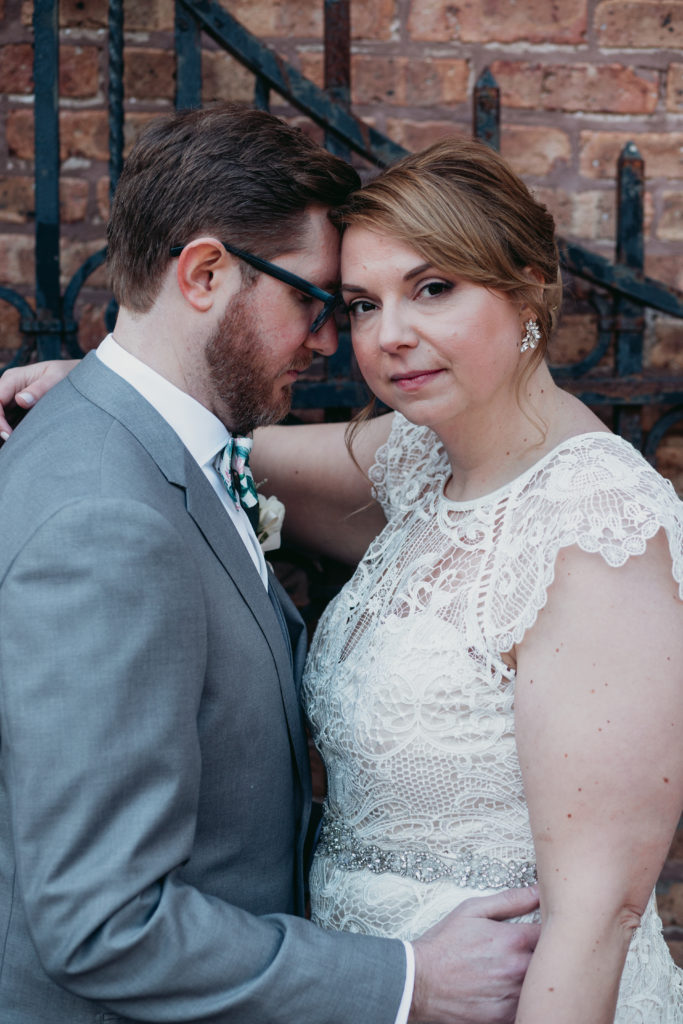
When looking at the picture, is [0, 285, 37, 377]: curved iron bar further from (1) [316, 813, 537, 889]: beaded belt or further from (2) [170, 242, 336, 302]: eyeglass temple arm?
(1) [316, 813, 537, 889]: beaded belt

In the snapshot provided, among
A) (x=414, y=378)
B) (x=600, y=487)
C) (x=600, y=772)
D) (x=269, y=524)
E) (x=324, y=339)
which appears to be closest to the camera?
(x=600, y=772)

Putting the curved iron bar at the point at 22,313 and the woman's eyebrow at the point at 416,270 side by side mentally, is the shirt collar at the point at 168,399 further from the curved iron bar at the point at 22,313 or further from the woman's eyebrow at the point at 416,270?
the curved iron bar at the point at 22,313

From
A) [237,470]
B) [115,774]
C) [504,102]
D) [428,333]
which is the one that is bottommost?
[115,774]

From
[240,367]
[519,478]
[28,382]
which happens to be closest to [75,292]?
[28,382]

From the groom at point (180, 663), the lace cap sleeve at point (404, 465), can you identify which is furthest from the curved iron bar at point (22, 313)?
the lace cap sleeve at point (404, 465)

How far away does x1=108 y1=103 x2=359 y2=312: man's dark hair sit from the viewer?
1734mm

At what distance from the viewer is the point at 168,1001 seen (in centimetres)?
140

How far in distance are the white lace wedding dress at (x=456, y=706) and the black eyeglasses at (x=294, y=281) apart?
0.44 metres

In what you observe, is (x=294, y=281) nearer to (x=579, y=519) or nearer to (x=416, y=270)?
(x=416, y=270)

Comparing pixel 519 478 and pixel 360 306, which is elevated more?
pixel 360 306

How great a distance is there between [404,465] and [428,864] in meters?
0.86

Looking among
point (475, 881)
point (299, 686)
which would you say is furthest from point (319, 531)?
point (475, 881)

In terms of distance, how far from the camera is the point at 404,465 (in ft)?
7.32

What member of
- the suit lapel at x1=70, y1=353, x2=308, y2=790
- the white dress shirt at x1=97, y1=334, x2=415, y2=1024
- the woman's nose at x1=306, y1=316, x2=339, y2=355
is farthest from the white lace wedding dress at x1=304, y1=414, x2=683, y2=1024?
the woman's nose at x1=306, y1=316, x2=339, y2=355
